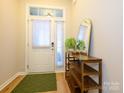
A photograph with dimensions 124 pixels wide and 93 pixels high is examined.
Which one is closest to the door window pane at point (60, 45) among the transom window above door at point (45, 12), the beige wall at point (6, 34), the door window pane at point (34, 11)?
the transom window above door at point (45, 12)

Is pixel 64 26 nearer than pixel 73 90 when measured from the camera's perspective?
No

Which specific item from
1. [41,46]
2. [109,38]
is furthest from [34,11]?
[109,38]

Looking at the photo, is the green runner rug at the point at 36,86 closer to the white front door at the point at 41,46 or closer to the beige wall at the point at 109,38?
the white front door at the point at 41,46

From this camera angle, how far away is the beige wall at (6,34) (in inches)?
111

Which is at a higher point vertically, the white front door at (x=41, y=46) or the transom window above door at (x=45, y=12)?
the transom window above door at (x=45, y=12)

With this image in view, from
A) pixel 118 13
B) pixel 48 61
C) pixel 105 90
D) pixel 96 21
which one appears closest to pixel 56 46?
pixel 48 61

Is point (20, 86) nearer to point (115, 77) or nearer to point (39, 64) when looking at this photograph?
point (39, 64)

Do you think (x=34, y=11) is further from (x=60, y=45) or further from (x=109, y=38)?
(x=109, y=38)

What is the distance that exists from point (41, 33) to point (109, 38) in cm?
291

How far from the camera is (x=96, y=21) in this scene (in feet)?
6.97

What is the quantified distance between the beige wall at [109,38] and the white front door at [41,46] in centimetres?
229

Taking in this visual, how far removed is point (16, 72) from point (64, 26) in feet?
7.75

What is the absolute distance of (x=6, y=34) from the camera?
Result: 10.1 feet

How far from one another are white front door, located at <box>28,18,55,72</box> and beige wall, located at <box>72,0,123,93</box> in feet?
7.52
